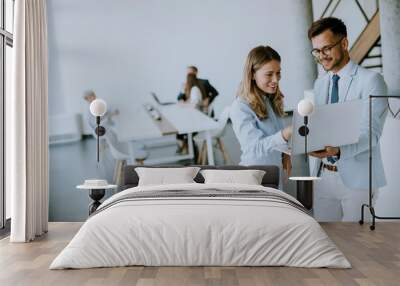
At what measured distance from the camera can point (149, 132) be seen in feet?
26.5

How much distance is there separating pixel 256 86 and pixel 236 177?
1460 mm

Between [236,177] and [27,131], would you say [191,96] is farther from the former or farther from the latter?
[27,131]

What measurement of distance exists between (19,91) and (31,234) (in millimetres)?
1497

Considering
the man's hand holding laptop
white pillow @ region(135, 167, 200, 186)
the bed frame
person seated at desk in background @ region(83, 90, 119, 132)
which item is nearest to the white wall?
person seated at desk in background @ region(83, 90, 119, 132)

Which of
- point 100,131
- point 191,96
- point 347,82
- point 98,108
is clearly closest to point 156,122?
point 191,96

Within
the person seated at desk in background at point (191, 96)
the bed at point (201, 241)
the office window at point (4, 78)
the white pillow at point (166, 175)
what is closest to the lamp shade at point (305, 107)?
the person seated at desk in background at point (191, 96)

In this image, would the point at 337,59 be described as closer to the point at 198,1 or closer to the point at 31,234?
the point at 198,1

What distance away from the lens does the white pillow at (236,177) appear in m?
7.14

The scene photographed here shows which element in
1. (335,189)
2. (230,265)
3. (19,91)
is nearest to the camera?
(230,265)

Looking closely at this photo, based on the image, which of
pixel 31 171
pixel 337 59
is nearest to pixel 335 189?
pixel 337 59

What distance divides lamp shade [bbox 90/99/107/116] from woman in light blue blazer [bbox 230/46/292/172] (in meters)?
1.69

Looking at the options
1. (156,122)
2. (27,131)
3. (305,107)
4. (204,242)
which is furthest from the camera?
(156,122)

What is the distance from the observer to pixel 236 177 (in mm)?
7180

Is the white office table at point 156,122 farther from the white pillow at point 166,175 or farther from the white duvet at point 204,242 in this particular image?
the white duvet at point 204,242
